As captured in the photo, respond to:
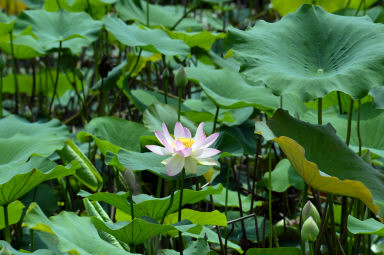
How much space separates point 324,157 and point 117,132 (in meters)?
0.69

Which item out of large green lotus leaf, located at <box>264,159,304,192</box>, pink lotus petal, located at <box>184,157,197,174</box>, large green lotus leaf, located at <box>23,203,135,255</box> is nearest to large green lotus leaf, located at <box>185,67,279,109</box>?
large green lotus leaf, located at <box>264,159,304,192</box>

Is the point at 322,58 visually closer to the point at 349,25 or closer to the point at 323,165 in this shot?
the point at 349,25

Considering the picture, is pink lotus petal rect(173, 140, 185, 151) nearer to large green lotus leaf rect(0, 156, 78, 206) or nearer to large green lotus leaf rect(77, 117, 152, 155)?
large green lotus leaf rect(0, 156, 78, 206)

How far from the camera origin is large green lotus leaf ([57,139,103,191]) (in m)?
1.45

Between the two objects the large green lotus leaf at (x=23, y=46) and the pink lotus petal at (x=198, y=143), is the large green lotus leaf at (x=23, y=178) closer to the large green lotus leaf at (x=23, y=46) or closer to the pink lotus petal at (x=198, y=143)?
the pink lotus petal at (x=198, y=143)

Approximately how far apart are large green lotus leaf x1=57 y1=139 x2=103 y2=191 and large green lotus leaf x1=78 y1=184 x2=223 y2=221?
0.32 metres

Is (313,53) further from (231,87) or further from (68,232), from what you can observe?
(68,232)

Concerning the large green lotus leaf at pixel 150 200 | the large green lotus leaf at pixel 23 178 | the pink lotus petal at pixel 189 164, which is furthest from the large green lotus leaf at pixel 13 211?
the pink lotus petal at pixel 189 164

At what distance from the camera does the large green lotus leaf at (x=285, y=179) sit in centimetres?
160

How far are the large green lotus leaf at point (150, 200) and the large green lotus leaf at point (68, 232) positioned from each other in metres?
0.11

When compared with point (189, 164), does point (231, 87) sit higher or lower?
lower

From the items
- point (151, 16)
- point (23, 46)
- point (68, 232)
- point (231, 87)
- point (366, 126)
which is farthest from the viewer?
point (151, 16)

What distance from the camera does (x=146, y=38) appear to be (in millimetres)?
1789

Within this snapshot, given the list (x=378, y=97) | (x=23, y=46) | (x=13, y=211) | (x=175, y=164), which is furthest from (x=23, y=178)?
(x=23, y=46)
